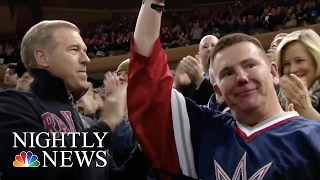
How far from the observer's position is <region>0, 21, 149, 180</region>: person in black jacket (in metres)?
1.31

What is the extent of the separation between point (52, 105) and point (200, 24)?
9549 mm

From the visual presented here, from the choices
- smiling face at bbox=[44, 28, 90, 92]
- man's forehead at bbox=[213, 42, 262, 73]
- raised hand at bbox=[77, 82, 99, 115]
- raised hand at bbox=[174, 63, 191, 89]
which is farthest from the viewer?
raised hand at bbox=[174, 63, 191, 89]

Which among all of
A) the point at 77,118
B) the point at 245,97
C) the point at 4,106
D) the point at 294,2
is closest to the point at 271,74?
the point at 245,97

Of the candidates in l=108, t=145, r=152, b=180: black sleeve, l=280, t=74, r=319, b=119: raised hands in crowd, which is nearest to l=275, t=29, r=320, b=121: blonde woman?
→ l=280, t=74, r=319, b=119: raised hands in crowd

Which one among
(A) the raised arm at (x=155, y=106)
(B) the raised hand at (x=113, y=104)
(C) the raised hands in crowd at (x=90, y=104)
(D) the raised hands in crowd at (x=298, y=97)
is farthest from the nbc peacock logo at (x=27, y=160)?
(D) the raised hands in crowd at (x=298, y=97)

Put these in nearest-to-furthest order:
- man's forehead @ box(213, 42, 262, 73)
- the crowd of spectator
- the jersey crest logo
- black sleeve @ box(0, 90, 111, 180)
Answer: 1. the jersey crest logo
2. man's forehead @ box(213, 42, 262, 73)
3. black sleeve @ box(0, 90, 111, 180)
4. the crowd of spectator

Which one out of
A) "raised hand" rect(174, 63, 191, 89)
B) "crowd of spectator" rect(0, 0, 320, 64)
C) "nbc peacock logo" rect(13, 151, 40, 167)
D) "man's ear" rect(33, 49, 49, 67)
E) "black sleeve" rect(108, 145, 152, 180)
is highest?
"man's ear" rect(33, 49, 49, 67)

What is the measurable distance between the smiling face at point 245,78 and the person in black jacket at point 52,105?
13.7 inches

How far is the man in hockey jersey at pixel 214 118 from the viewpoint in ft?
3.69

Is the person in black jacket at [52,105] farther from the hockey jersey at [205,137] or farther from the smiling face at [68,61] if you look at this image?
the hockey jersey at [205,137]

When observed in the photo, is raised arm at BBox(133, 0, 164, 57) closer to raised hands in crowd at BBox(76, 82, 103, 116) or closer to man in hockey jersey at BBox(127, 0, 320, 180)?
man in hockey jersey at BBox(127, 0, 320, 180)

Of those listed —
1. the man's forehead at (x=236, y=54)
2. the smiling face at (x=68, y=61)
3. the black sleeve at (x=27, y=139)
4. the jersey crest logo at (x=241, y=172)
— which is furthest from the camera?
the smiling face at (x=68, y=61)

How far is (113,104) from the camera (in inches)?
53.5

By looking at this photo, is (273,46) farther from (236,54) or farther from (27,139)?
(27,139)
